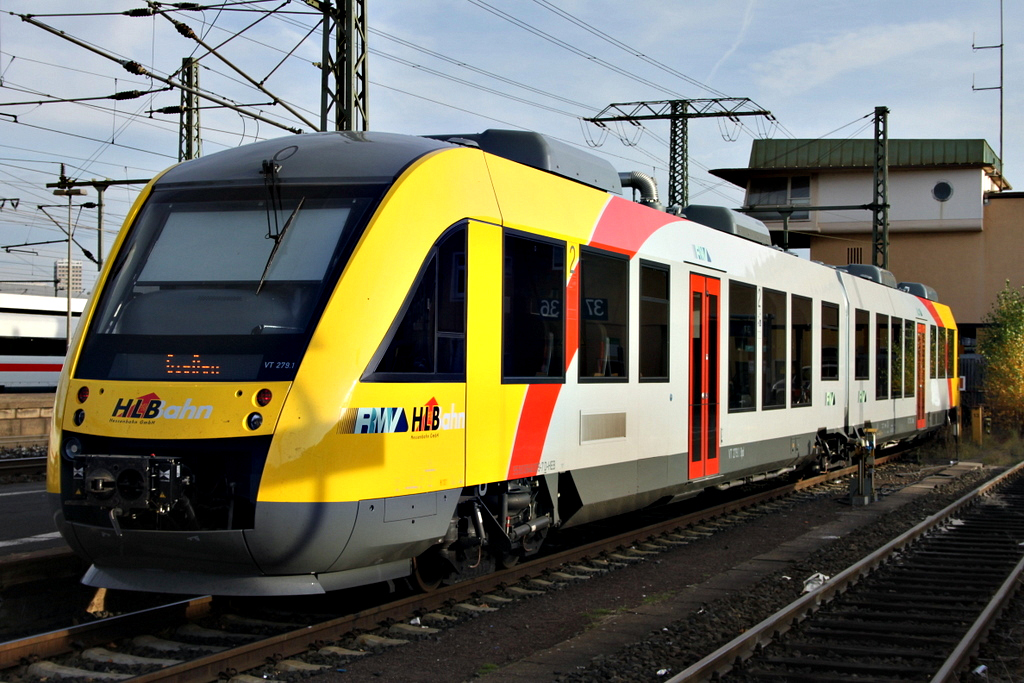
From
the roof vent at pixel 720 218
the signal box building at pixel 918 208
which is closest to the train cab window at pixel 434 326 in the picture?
the roof vent at pixel 720 218

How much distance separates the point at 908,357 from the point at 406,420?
15883 millimetres

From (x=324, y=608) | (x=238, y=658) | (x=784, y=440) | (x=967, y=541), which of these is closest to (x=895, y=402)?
(x=784, y=440)

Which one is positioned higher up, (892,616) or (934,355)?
(934,355)

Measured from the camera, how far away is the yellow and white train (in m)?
5.88

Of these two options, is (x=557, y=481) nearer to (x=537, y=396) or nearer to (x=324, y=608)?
(x=537, y=396)

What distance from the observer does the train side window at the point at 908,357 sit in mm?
19547

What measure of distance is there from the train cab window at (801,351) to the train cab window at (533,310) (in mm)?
6157

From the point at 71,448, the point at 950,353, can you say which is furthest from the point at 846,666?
the point at 950,353

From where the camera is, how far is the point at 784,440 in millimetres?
13023

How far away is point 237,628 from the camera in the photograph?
21.9 feet

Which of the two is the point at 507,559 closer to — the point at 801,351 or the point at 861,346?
the point at 801,351

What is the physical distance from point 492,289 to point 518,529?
180cm

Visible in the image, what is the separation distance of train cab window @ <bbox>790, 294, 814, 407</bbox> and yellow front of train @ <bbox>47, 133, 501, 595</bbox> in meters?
7.58

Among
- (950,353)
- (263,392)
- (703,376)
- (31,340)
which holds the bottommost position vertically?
(263,392)
